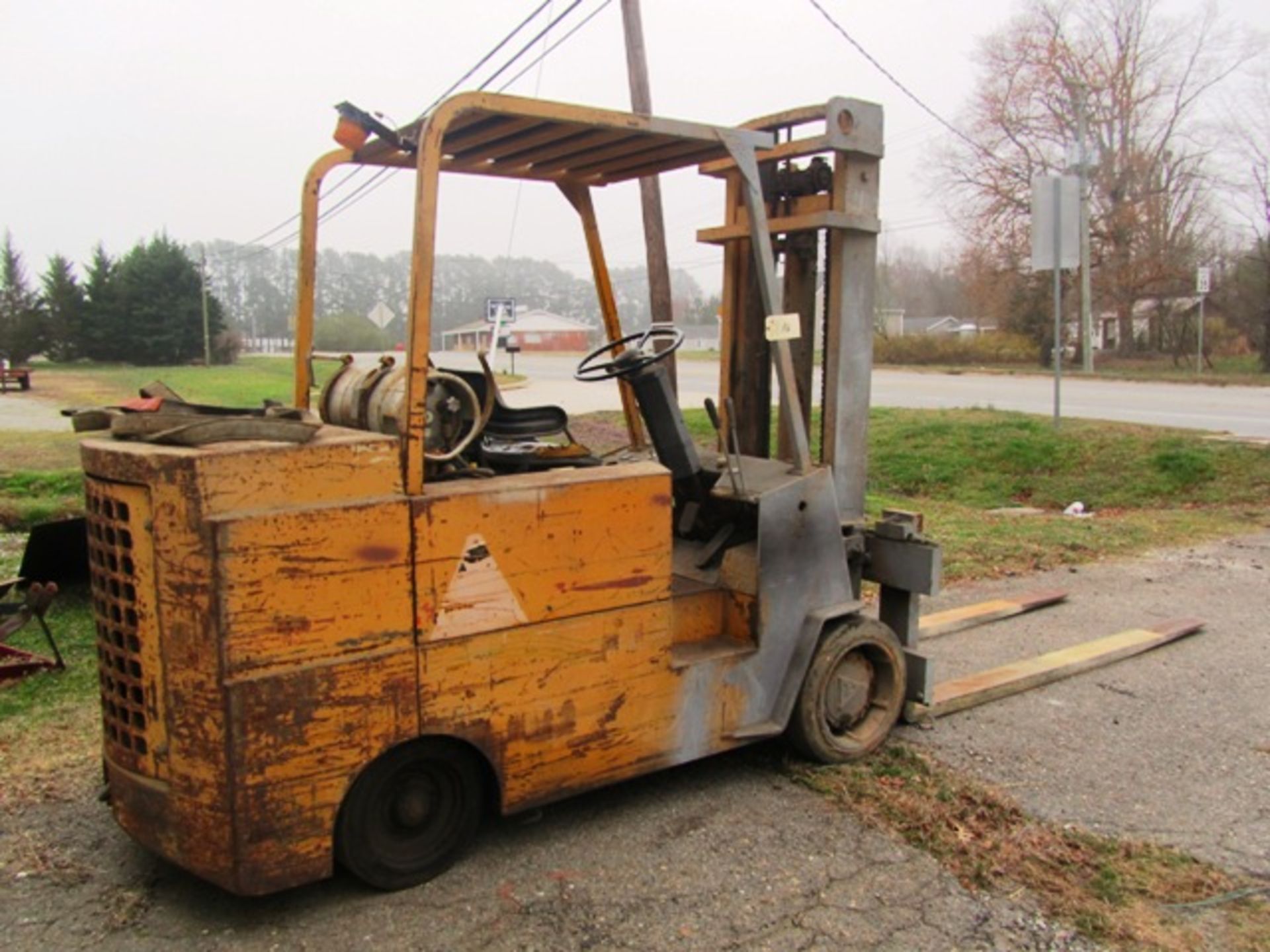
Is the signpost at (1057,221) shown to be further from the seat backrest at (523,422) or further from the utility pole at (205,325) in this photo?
the utility pole at (205,325)

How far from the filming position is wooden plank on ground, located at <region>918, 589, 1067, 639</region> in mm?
6508

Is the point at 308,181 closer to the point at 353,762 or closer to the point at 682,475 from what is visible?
the point at 682,475

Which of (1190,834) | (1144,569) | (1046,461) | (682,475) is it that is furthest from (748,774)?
(1046,461)

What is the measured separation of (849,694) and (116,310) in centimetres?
5634

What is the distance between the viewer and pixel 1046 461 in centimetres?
1242

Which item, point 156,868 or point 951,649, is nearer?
point 156,868

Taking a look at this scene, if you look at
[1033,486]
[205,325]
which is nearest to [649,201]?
[1033,486]

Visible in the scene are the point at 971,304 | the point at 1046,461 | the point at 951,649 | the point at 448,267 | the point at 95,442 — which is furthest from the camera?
the point at 971,304

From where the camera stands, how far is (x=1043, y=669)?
18.7 feet

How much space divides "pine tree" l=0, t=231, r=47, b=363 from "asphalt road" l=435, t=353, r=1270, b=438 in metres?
31.9

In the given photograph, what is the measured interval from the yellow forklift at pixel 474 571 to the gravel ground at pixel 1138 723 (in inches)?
23.7

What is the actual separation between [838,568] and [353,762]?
2.18 meters

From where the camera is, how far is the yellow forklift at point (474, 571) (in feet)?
10.2

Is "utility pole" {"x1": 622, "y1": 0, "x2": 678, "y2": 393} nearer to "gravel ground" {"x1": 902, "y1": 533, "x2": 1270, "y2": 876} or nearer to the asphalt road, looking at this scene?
the asphalt road
